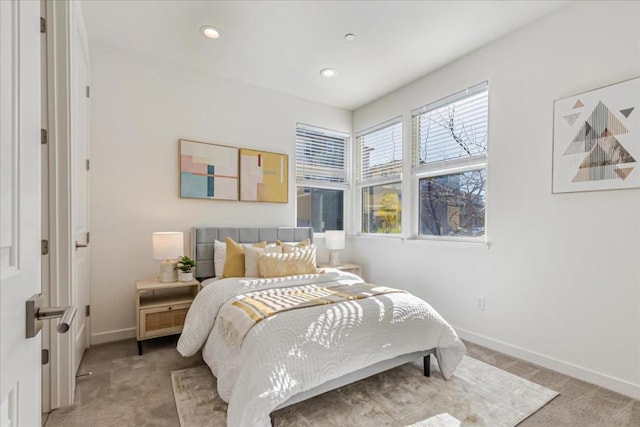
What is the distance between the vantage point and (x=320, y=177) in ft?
14.6

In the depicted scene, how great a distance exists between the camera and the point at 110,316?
9.83 feet

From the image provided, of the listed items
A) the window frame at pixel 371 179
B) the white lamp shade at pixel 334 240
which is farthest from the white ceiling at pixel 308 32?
the white lamp shade at pixel 334 240

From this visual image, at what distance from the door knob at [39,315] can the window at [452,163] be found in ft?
10.4

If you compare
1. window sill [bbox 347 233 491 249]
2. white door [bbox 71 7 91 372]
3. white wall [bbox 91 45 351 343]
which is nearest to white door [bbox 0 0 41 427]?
white door [bbox 71 7 91 372]

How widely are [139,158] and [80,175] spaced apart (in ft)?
2.50

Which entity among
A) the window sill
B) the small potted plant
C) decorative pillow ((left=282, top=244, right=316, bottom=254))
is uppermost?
the window sill

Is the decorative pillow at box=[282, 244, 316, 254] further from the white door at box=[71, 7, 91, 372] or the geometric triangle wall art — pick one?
the geometric triangle wall art

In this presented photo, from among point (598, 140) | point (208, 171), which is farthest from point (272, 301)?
point (598, 140)

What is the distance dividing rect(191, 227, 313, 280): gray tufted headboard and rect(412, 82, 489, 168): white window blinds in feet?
5.96

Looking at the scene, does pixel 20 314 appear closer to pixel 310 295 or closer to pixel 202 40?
pixel 310 295

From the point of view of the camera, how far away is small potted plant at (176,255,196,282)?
297 centimetres

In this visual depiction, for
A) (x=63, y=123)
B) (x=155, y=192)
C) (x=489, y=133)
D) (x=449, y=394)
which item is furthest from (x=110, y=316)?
(x=489, y=133)

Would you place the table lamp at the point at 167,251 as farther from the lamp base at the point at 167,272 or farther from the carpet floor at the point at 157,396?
the carpet floor at the point at 157,396

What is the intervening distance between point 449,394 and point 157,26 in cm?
365
